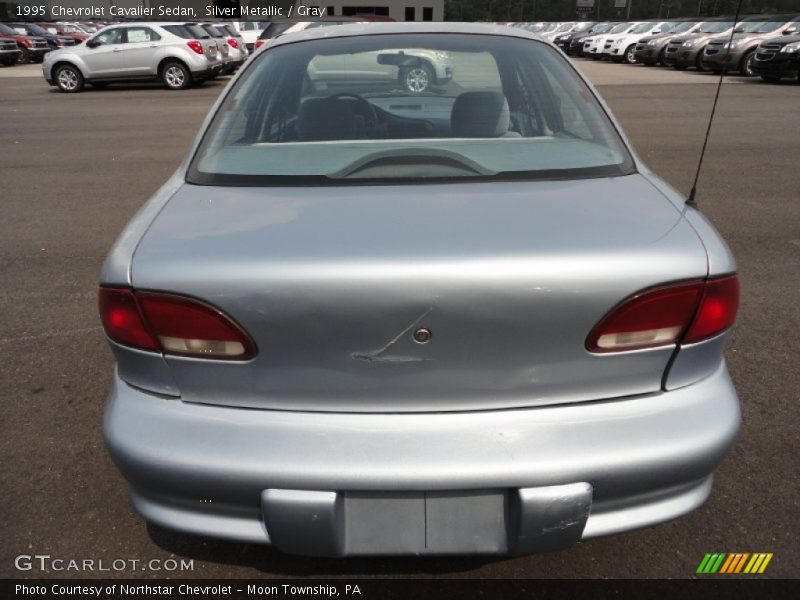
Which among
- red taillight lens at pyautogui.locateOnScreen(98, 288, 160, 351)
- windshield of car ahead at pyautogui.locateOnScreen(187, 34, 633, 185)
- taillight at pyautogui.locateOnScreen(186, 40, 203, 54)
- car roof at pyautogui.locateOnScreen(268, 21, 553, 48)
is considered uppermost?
car roof at pyautogui.locateOnScreen(268, 21, 553, 48)

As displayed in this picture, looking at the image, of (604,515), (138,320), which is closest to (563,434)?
(604,515)

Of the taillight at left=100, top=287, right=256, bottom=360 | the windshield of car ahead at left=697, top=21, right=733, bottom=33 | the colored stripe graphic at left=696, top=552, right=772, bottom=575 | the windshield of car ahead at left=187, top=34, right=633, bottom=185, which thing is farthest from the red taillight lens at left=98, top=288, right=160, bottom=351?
the windshield of car ahead at left=697, top=21, right=733, bottom=33

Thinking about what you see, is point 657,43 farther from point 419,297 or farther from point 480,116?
point 419,297

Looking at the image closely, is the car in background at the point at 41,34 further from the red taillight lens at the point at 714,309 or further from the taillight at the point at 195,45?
the red taillight lens at the point at 714,309

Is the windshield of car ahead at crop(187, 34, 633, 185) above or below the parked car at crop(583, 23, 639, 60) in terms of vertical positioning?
above

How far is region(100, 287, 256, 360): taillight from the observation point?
1.59 meters

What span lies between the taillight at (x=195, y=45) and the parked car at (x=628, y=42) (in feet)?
52.2

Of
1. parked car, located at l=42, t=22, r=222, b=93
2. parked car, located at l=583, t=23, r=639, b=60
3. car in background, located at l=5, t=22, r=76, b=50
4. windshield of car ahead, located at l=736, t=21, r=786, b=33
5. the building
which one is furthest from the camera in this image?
the building

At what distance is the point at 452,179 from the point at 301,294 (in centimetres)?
71

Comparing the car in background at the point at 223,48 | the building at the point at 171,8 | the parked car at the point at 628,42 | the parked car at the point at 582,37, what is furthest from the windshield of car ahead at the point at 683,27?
the building at the point at 171,8

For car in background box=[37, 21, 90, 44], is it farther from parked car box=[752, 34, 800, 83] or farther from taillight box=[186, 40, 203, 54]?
parked car box=[752, 34, 800, 83]

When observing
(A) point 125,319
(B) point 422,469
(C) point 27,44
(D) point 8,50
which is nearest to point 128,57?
(D) point 8,50

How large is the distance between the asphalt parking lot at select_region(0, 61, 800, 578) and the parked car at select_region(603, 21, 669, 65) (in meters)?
17.7

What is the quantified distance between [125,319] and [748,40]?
19558 mm
